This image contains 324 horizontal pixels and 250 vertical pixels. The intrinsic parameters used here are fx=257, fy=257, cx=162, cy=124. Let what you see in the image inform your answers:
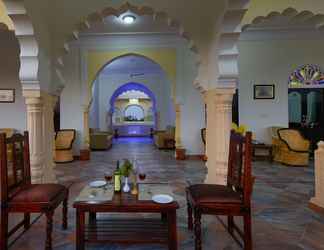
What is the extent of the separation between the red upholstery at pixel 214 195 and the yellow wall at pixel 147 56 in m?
5.37

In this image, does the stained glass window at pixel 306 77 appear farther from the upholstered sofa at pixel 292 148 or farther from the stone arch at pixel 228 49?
the stone arch at pixel 228 49

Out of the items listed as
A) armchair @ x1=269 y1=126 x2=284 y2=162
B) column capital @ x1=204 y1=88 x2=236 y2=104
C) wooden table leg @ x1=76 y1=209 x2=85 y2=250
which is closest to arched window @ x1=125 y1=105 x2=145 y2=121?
armchair @ x1=269 y1=126 x2=284 y2=162

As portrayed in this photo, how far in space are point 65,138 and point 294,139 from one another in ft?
20.3

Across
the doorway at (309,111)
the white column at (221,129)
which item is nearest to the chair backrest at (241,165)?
the white column at (221,129)

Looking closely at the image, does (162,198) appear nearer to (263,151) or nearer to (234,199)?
(234,199)

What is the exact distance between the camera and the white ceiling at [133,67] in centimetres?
1036

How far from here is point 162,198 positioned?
2.22 m

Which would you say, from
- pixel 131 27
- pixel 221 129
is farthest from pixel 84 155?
pixel 221 129

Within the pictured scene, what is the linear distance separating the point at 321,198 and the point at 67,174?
15.5 feet

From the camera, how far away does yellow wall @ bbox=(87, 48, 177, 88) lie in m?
7.26

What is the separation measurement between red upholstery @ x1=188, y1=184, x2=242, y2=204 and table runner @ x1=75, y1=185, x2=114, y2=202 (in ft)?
2.52

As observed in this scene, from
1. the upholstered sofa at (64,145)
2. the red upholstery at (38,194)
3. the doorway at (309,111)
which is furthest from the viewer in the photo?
the doorway at (309,111)

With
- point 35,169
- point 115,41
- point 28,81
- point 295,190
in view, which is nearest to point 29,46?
point 28,81

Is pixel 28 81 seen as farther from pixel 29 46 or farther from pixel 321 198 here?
pixel 321 198
